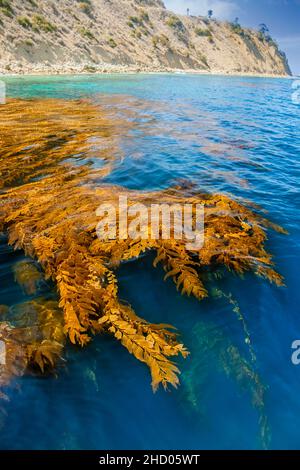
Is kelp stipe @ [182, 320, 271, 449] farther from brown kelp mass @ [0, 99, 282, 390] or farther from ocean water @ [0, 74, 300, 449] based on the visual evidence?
brown kelp mass @ [0, 99, 282, 390]

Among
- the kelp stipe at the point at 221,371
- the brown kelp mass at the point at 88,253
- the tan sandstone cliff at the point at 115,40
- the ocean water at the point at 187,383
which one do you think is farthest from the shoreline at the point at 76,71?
the kelp stipe at the point at 221,371

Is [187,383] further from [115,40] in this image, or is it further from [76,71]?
[115,40]

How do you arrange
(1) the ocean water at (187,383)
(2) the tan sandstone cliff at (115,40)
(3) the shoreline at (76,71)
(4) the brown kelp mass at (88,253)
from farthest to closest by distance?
1. (2) the tan sandstone cliff at (115,40)
2. (3) the shoreline at (76,71)
3. (4) the brown kelp mass at (88,253)
4. (1) the ocean water at (187,383)

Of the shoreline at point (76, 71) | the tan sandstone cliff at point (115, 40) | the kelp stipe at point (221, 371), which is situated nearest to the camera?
the kelp stipe at point (221, 371)

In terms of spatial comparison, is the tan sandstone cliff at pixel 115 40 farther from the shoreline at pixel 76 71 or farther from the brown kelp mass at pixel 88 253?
the brown kelp mass at pixel 88 253

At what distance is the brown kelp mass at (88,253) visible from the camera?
327 centimetres

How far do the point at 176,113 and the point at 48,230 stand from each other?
15.2 metres

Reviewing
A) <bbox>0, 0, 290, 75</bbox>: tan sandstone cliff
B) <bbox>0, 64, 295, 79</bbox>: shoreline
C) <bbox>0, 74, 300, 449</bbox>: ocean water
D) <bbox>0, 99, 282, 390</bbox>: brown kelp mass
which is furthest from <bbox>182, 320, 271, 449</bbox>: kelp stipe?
<bbox>0, 0, 290, 75</bbox>: tan sandstone cliff

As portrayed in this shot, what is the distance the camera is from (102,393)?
296 cm

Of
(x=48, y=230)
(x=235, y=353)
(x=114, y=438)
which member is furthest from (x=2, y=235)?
(x=235, y=353)

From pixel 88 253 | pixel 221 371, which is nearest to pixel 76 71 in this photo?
pixel 88 253

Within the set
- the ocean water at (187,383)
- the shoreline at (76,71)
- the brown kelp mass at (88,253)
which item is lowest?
the ocean water at (187,383)

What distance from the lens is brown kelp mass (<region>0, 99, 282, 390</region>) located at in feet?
10.7

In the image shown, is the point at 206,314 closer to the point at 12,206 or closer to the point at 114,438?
the point at 114,438
